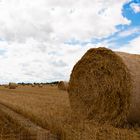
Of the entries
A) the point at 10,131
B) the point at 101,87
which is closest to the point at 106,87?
the point at 101,87

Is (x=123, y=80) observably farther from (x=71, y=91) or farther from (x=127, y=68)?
(x=71, y=91)

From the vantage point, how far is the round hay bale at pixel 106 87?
313 inches

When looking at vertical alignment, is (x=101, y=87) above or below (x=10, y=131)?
above

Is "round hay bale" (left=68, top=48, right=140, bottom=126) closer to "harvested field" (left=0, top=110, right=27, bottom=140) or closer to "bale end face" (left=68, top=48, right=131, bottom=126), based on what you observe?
"bale end face" (left=68, top=48, right=131, bottom=126)

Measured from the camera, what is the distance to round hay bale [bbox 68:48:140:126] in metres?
7.95

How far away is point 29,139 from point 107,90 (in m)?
3.57

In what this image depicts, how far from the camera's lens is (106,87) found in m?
9.05

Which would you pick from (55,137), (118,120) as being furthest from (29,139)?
(118,120)

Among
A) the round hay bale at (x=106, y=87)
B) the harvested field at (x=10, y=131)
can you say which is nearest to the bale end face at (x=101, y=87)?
the round hay bale at (x=106, y=87)

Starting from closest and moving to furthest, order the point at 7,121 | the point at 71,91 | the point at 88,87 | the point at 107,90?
1. the point at 7,121
2. the point at 107,90
3. the point at 88,87
4. the point at 71,91

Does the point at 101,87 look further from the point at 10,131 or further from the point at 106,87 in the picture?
the point at 10,131

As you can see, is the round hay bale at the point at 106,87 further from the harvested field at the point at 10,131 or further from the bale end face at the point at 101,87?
the harvested field at the point at 10,131

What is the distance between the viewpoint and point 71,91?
35.1ft

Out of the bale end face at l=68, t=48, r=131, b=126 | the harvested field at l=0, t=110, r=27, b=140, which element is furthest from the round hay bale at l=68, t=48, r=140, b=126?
the harvested field at l=0, t=110, r=27, b=140
